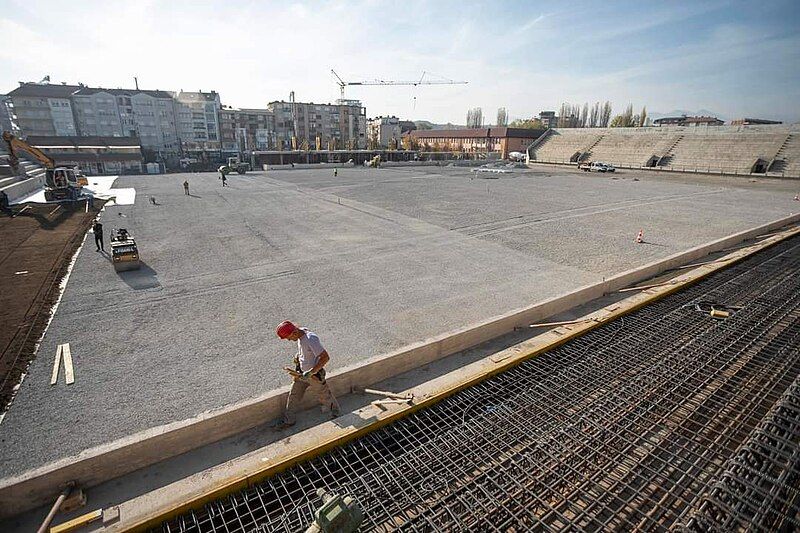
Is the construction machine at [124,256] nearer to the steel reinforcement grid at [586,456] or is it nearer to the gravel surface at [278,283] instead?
the gravel surface at [278,283]

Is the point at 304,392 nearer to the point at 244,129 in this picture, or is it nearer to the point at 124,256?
the point at 124,256

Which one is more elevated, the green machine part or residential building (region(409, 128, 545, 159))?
residential building (region(409, 128, 545, 159))

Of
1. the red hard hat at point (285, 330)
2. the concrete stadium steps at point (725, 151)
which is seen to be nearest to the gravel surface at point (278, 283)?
the red hard hat at point (285, 330)

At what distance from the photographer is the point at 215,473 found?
485 centimetres

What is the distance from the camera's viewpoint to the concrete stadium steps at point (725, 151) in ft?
160

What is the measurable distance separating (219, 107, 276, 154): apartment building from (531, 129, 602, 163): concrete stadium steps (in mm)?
61958

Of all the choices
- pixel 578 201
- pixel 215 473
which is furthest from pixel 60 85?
pixel 215 473

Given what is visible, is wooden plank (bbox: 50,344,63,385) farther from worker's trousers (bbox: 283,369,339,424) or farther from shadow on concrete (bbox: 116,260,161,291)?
worker's trousers (bbox: 283,369,339,424)

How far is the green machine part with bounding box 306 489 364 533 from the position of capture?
359 centimetres

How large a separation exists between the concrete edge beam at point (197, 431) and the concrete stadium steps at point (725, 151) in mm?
58053

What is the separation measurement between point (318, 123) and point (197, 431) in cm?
10832

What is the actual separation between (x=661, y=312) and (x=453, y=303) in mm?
4985

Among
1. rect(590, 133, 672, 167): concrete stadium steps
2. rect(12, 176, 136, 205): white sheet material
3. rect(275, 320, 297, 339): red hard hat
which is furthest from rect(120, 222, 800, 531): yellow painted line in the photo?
rect(590, 133, 672, 167): concrete stadium steps

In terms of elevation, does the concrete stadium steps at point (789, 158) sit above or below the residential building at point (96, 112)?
below
